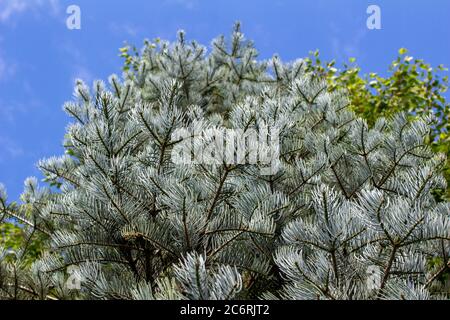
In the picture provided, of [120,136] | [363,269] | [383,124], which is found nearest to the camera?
[363,269]

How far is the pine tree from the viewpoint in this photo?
75.7 inches

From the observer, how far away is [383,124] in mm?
3979

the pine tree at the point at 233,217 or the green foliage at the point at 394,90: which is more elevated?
the green foliage at the point at 394,90

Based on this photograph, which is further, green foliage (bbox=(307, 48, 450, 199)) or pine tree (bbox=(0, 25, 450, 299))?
green foliage (bbox=(307, 48, 450, 199))

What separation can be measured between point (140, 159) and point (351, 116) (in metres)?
1.89

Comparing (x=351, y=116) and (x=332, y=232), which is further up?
(x=351, y=116)

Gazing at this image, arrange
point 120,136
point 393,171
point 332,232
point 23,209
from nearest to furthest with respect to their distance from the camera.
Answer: point 332,232 < point 120,136 < point 393,171 < point 23,209

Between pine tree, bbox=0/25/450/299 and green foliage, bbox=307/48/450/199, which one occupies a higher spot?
green foliage, bbox=307/48/450/199

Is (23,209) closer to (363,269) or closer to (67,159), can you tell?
(67,159)

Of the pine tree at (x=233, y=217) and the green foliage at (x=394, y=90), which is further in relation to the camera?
the green foliage at (x=394, y=90)

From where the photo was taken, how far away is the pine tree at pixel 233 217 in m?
1.92

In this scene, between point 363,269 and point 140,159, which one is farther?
point 140,159
